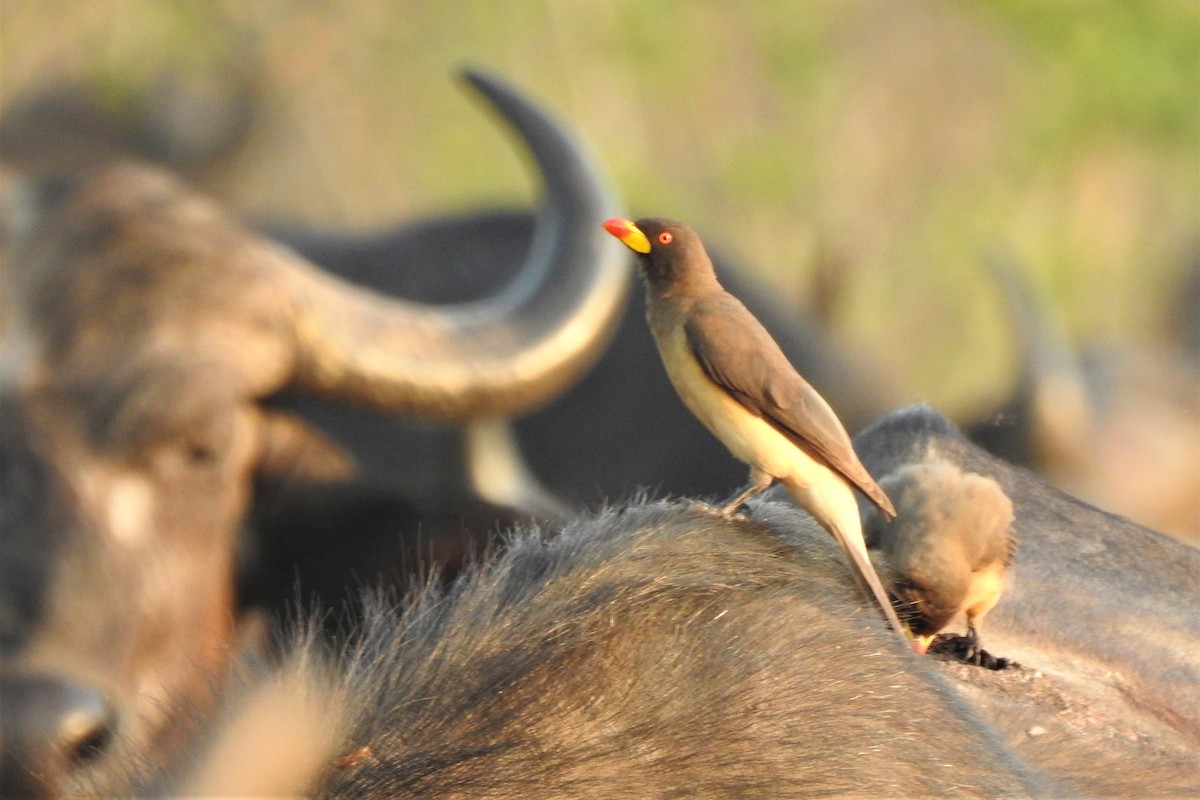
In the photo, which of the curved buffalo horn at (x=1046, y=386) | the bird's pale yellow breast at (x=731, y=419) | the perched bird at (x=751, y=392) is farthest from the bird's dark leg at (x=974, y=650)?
the curved buffalo horn at (x=1046, y=386)

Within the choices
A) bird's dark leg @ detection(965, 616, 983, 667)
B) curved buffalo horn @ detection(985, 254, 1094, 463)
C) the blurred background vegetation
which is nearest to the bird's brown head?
bird's dark leg @ detection(965, 616, 983, 667)

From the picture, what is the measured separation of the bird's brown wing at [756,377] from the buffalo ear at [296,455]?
136 inches

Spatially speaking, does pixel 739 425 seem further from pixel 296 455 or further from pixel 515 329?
pixel 515 329

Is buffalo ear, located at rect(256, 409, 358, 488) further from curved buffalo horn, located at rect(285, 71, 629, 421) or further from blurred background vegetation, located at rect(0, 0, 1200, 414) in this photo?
blurred background vegetation, located at rect(0, 0, 1200, 414)

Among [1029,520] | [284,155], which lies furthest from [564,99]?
[1029,520]

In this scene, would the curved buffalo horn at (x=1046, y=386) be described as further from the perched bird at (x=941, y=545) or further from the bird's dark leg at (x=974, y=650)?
the perched bird at (x=941, y=545)

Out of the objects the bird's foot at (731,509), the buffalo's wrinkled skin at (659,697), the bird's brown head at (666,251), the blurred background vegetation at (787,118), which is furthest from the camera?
the blurred background vegetation at (787,118)

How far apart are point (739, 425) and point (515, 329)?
3.81 metres

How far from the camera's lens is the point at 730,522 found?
1667 millimetres

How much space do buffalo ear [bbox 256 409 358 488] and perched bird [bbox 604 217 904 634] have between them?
344 centimetres

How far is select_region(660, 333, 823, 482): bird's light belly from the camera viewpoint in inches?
61.9

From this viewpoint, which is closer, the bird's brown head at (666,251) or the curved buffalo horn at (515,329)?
the bird's brown head at (666,251)

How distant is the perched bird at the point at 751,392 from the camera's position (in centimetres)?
156

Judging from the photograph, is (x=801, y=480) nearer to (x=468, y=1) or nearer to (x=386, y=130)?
(x=386, y=130)
